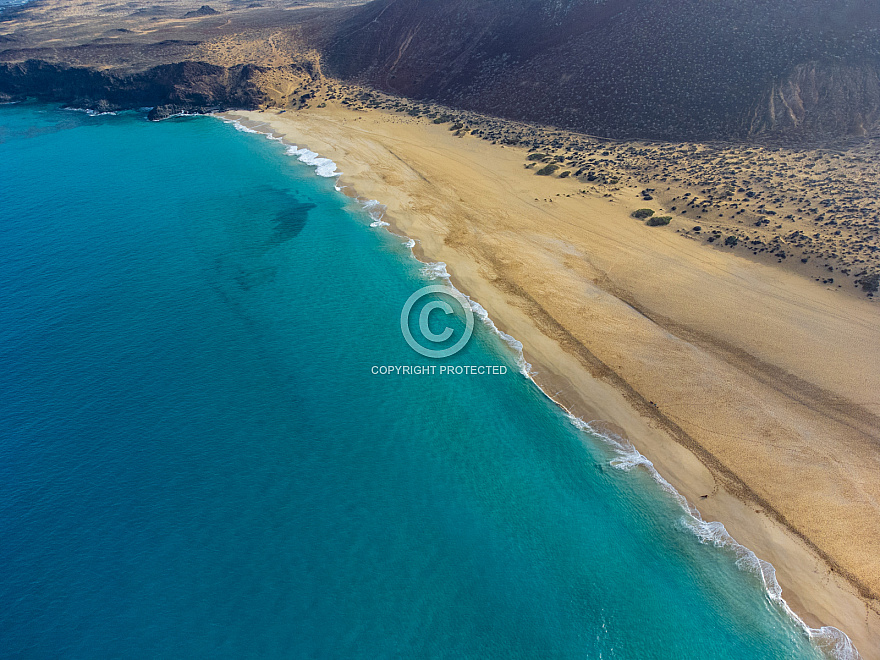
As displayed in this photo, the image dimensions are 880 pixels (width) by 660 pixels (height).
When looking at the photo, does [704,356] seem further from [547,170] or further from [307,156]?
[307,156]

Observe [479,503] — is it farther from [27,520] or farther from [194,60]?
[194,60]

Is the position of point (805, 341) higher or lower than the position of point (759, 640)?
higher

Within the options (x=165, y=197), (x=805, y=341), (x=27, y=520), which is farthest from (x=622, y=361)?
(x=165, y=197)
